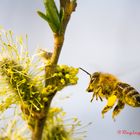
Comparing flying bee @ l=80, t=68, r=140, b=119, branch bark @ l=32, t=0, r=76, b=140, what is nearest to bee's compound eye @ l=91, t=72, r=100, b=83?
flying bee @ l=80, t=68, r=140, b=119

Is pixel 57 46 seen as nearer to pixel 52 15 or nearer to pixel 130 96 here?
pixel 52 15

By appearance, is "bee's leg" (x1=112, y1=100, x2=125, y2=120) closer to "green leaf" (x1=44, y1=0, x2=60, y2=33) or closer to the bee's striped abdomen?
the bee's striped abdomen

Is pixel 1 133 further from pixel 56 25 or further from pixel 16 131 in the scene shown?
pixel 56 25

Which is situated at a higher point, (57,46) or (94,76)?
(57,46)

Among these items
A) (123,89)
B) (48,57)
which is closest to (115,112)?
(123,89)

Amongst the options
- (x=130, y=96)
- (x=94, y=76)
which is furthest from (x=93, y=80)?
(x=130, y=96)

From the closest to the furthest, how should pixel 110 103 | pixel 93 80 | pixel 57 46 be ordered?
pixel 57 46 < pixel 110 103 < pixel 93 80

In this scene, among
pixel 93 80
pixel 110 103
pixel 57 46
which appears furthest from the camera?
pixel 93 80

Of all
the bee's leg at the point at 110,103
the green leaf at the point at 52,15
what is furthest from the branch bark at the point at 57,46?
the bee's leg at the point at 110,103

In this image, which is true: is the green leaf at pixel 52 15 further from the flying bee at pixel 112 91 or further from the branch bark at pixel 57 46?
the flying bee at pixel 112 91
